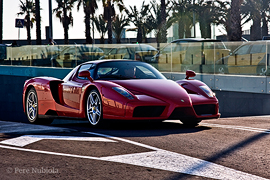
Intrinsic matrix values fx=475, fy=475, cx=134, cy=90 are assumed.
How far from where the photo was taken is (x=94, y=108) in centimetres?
816

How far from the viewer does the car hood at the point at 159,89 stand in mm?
7727

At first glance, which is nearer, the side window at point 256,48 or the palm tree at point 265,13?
the side window at point 256,48

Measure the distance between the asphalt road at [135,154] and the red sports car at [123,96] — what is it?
0.35m

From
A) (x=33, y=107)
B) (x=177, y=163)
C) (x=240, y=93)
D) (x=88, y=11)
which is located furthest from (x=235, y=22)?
(x=88, y=11)

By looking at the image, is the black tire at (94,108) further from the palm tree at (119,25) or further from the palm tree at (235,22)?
the palm tree at (119,25)

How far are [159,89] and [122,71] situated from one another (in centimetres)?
108

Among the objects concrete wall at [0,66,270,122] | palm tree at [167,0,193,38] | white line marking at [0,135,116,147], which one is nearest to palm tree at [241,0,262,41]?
palm tree at [167,0,193,38]

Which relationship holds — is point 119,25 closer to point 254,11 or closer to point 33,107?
point 254,11

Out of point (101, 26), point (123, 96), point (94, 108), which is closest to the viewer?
point (123, 96)

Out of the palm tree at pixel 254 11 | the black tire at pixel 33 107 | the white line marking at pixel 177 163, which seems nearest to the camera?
the white line marking at pixel 177 163

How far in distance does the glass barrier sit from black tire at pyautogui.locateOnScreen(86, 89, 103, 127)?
283 inches

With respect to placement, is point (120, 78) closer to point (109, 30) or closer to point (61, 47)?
point (61, 47)

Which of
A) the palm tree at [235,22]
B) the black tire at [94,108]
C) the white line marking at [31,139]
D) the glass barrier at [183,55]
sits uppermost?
the palm tree at [235,22]

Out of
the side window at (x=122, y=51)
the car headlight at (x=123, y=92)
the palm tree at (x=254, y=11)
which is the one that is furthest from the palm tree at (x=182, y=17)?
the car headlight at (x=123, y=92)
